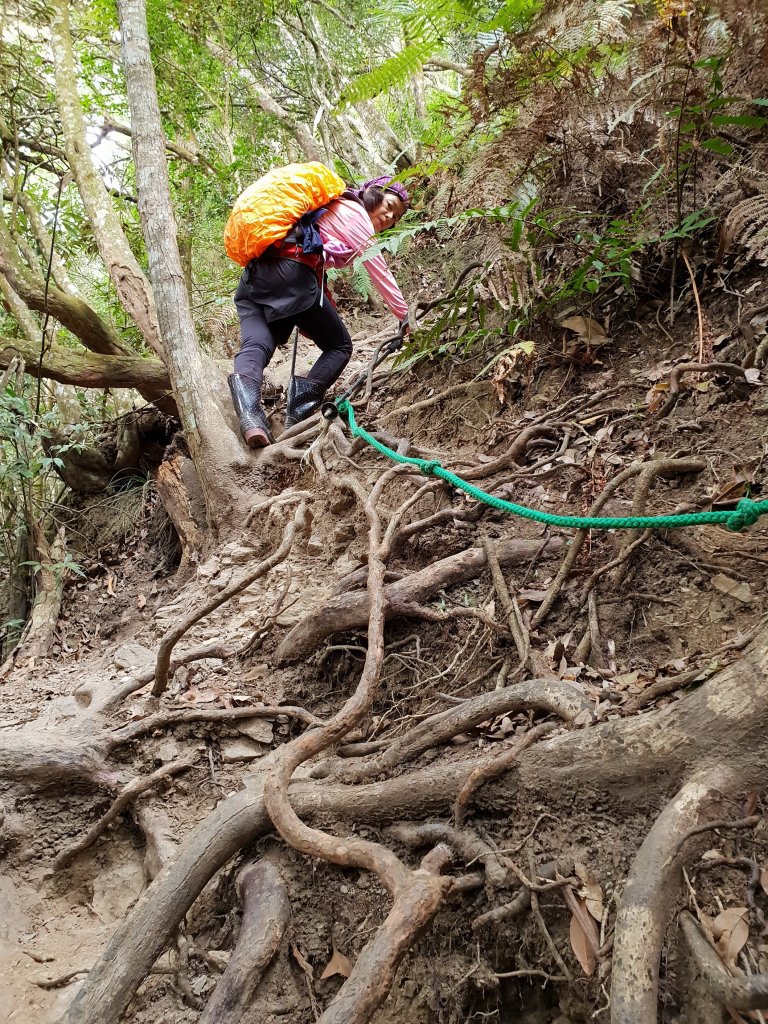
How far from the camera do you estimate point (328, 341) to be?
5.06m

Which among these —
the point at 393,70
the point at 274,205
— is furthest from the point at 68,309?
the point at 393,70

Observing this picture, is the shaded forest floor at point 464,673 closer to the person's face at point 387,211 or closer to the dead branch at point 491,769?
the dead branch at point 491,769

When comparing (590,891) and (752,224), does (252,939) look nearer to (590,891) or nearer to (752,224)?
(590,891)

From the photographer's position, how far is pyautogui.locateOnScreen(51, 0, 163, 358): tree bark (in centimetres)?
538

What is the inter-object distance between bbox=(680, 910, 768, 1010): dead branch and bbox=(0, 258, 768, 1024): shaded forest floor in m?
0.06

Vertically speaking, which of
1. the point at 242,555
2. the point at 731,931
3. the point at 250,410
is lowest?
the point at 731,931

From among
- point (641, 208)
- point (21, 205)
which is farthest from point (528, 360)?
point (21, 205)

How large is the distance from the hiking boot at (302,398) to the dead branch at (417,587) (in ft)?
7.83

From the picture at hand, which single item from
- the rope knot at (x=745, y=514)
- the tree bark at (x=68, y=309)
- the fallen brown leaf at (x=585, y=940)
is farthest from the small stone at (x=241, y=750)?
the tree bark at (x=68, y=309)

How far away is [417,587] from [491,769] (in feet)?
3.56

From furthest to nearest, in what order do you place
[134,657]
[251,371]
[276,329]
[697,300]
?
[276,329]
[251,371]
[134,657]
[697,300]

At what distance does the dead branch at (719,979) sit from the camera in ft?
3.81

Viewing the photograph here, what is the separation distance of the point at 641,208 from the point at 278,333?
8.78ft

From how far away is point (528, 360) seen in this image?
375 cm
